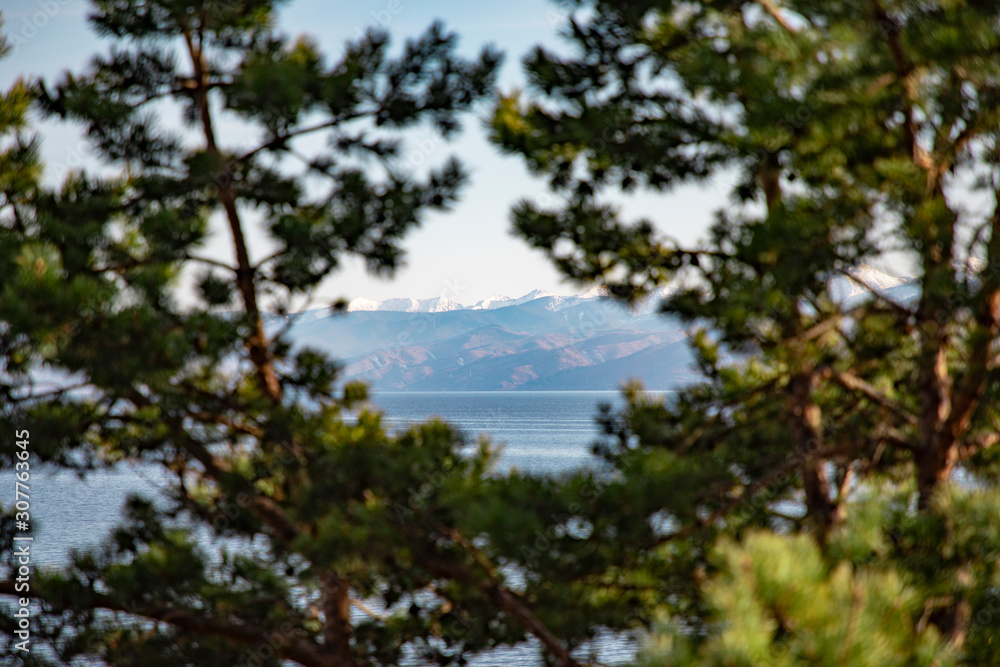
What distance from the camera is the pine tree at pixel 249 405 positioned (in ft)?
14.7

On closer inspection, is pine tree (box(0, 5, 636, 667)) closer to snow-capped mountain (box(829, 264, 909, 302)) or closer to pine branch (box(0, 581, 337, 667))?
pine branch (box(0, 581, 337, 667))

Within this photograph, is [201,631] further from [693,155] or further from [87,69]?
[693,155]

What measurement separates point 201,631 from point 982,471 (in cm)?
527

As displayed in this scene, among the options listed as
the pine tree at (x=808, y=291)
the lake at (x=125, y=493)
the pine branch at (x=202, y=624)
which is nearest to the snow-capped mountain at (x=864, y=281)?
the pine tree at (x=808, y=291)

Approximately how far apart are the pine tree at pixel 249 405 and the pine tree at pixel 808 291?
3.05ft

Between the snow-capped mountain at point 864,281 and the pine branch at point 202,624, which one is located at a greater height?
the snow-capped mountain at point 864,281

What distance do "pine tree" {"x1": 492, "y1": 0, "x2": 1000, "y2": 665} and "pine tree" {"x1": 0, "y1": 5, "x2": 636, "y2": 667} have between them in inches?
36.6

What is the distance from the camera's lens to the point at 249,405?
16.0 ft

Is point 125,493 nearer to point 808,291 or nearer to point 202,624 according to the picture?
point 202,624

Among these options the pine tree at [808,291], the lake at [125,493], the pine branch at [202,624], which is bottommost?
the lake at [125,493]

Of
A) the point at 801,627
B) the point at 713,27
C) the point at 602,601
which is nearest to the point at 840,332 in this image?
the point at 713,27

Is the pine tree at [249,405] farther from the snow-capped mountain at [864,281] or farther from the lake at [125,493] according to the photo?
the snow-capped mountain at [864,281]

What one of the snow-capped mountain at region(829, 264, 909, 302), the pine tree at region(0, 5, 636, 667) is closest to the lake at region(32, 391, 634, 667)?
the pine tree at region(0, 5, 636, 667)

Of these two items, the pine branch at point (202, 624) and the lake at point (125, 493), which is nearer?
the pine branch at point (202, 624)
